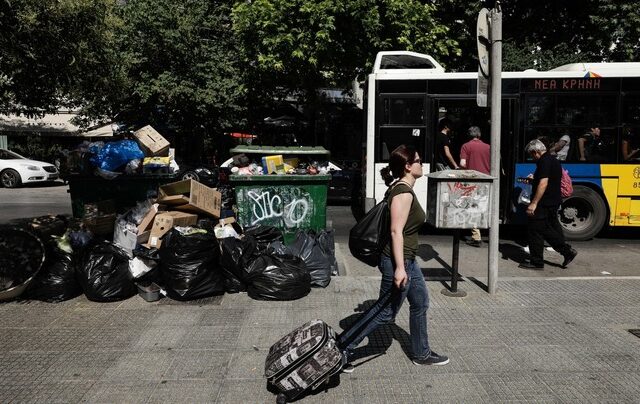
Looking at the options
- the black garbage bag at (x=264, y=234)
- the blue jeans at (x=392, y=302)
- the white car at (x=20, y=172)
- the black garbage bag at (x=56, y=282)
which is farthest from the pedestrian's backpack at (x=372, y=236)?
the white car at (x=20, y=172)

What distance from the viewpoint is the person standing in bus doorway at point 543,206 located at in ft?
22.7

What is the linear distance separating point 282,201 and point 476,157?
3417 millimetres

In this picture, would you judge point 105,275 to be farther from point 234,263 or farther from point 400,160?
point 400,160

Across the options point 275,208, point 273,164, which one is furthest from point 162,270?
point 273,164

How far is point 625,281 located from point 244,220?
185 inches

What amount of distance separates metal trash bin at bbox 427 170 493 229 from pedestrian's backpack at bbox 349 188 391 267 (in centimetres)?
186

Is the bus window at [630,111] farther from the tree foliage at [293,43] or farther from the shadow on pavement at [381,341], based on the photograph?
the shadow on pavement at [381,341]

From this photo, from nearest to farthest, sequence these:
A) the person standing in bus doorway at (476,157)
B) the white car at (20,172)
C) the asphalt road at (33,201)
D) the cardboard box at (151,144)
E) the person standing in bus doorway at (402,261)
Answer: the person standing in bus doorway at (402,261)
the cardboard box at (151,144)
the person standing in bus doorway at (476,157)
the asphalt road at (33,201)
the white car at (20,172)

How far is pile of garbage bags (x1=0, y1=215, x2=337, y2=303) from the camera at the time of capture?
18.2 feet

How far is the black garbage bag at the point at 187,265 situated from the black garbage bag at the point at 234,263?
5.9 inches

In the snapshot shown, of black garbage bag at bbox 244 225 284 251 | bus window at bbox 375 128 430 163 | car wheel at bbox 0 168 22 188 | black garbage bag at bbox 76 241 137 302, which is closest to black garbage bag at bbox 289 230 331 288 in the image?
black garbage bag at bbox 244 225 284 251

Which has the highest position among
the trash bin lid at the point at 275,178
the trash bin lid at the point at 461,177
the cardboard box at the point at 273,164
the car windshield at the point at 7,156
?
the car windshield at the point at 7,156

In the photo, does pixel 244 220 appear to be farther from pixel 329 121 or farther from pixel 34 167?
pixel 34 167

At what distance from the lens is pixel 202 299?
570 cm
